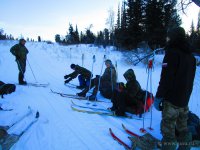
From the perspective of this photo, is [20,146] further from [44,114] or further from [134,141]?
[134,141]

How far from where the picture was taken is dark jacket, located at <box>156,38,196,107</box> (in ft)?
8.70

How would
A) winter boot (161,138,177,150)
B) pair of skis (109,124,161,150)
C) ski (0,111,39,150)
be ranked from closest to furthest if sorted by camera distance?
winter boot (161,138,177,150) → ski (0,111,39,150) → pair of skis (109,124,161,150)

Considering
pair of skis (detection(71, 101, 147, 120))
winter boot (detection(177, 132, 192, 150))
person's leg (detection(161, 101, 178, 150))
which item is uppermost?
person's leg (detection(161, 101, 178, 150))

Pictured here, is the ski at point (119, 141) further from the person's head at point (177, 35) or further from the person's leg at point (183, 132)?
the person's head at point (177, 35)

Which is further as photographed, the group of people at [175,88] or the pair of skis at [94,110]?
the pair of skis at [94,110]

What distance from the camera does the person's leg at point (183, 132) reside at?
9.81 feet

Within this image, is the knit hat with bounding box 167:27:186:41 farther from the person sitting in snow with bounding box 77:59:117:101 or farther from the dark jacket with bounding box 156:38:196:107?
the person sitting in snow with bounding box 77:59:117:101

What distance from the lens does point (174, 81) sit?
2723 millimetres

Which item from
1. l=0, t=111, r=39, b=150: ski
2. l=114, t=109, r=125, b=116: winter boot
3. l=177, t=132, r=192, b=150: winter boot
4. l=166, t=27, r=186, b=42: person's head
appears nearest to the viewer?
l=166, t=27, r=186, b=42: person's head

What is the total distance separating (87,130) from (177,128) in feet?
6.12

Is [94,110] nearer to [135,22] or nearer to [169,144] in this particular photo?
[169,144]

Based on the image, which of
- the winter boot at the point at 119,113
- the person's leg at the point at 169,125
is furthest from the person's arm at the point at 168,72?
the winter boot at the point at 119,113

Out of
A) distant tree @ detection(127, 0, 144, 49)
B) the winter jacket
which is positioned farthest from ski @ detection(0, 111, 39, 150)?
distant tree @ detection(127, 0, 144, 49)

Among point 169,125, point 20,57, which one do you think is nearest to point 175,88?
point 169,125
